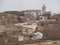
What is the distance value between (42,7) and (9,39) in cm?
2290

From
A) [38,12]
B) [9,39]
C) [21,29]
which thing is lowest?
[38,12]

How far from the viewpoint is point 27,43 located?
9.10 m

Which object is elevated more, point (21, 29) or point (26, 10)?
point (21, 29)

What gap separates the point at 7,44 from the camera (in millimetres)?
9445

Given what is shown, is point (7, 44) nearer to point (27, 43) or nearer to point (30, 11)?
point (27, 43)

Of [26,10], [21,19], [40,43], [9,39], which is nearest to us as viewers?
[40,43]

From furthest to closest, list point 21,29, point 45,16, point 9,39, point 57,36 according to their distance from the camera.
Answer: point 45,16 → point 21,29 → point 57,36 → point 9,39

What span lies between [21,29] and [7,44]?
6905 millimetres

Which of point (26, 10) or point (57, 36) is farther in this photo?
point (26, 10)

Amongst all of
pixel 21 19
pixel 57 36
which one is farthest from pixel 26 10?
pixel 57 36

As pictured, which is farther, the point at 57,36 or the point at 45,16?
the point at 45,16

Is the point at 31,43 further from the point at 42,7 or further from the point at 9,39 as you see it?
the point at 42,7

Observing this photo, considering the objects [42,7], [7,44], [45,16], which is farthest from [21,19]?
[7,44]

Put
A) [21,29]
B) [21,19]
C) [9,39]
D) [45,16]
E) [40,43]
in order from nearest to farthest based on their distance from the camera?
[40,43] < [9,39] < [21,29] < [21,19] < [45,16]
